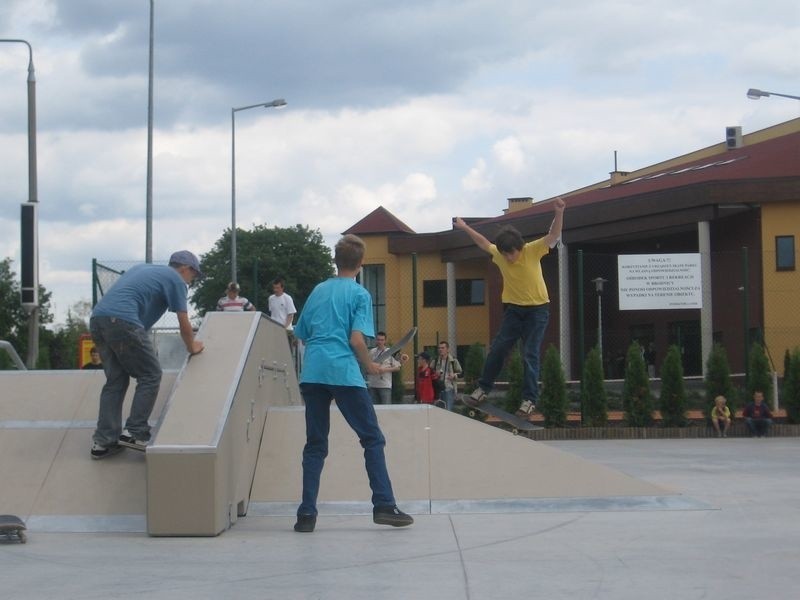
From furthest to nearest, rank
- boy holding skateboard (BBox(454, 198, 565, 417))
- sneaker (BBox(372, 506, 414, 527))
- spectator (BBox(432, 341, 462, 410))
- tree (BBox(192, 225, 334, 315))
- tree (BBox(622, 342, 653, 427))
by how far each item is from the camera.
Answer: tree (BBox(192, 225, 334, 315)) → tree (BBox(622, 342, 653, 427)) → spectator (BBox(432, 341, 462, 410)) → boy holding skateboard (BBox(454, 198, 565, 417)) → sneaker (BBox(372, 506, 414, 527))

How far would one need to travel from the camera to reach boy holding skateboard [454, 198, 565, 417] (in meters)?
8.78

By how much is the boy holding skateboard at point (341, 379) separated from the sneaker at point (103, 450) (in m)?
1.45

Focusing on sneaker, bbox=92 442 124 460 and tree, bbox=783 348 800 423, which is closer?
sneaker, bbox=92 442 124 460

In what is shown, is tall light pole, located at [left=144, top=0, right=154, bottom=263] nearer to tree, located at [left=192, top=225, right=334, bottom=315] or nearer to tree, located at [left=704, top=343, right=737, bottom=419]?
tree, located at [left=704, top=343, right=737, bottom=419]

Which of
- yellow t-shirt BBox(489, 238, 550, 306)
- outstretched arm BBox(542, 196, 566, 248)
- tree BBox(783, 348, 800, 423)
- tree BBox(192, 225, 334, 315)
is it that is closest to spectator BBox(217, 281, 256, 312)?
yellow t-shirt BBox(489, 238, 550, 306)

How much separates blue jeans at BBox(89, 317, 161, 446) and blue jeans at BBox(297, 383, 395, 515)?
1.25m

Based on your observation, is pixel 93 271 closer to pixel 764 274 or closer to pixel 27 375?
pixel 27 375

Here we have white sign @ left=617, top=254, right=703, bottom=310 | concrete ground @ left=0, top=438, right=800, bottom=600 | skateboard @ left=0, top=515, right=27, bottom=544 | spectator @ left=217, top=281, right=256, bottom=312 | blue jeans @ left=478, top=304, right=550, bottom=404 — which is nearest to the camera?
concrete ground @ left=0, top=438, right=800, bottom=600

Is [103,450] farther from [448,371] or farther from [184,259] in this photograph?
[448,371]

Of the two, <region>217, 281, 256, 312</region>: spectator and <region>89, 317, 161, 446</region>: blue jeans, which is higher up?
<region>217, 281, 256, 312</region>: spectator

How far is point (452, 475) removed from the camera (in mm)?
7973

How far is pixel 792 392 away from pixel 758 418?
1.48 metres

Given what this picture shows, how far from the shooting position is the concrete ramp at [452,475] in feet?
25.6

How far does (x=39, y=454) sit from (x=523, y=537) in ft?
11.7
